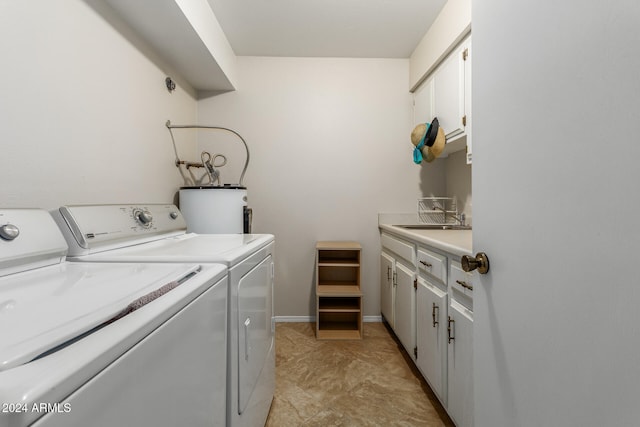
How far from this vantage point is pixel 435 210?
279cm

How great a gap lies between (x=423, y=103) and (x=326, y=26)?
980 millimetres

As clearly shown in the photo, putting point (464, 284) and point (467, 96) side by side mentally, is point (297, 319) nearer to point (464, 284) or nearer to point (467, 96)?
point (464, 284)

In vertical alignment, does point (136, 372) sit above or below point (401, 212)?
below

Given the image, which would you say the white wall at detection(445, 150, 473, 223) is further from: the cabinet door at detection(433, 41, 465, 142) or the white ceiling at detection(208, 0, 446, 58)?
the white ceiling at detection(208, 0, 446, 58)

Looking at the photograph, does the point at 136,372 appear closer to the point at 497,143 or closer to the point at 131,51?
the point at 497,143

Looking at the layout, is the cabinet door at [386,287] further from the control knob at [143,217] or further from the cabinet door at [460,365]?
the control knob at [143,217]

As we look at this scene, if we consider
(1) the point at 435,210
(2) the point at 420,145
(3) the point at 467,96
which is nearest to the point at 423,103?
(2) the point at 420,145

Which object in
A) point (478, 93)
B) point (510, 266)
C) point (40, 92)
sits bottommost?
point (510, 266)

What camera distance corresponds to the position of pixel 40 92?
3.69 ft

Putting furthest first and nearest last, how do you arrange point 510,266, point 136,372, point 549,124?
point 510,266 → point 549,124 → point 136,372

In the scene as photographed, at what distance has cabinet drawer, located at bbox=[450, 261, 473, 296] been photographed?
1.24m

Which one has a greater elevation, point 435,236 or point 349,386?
point 435,236

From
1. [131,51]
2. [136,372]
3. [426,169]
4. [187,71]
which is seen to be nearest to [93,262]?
[136,372]

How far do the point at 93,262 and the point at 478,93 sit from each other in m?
1.24
